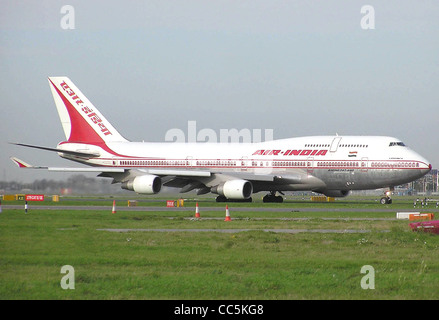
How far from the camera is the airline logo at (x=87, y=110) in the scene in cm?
6272

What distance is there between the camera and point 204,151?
57.8 metres

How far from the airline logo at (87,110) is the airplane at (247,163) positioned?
4.3 inches

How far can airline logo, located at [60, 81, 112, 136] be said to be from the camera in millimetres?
62719

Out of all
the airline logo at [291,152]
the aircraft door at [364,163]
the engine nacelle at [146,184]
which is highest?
the airline logo at [291,152]

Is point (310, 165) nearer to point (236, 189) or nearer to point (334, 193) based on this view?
point (334, 193)

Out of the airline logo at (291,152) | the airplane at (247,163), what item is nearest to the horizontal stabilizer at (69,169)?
the airplane at (247,163)

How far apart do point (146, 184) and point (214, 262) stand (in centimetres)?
3440

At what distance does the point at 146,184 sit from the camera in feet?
173

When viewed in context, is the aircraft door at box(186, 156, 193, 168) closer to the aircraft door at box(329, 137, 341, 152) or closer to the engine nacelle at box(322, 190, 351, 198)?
the engine nacelle at box(322, 190, 351, 198)

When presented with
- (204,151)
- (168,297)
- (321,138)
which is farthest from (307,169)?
(168,297)

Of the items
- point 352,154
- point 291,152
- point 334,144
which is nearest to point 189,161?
point 291,152

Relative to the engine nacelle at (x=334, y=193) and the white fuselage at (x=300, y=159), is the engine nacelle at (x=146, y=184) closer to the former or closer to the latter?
the white fuselage at (x=300, y=159)
